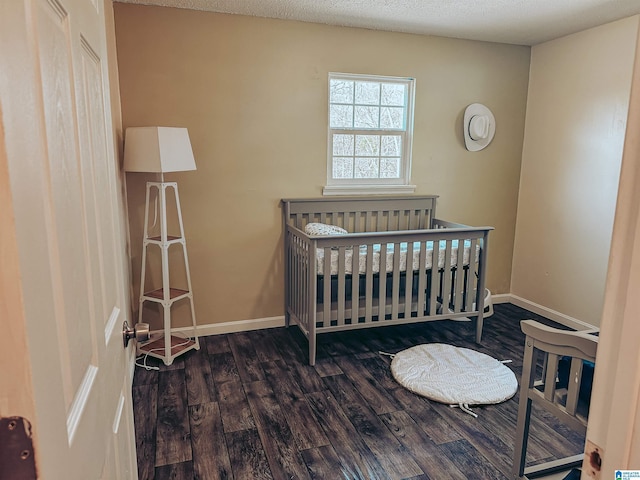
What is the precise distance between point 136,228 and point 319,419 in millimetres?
1906

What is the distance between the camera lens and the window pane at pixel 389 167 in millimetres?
3902

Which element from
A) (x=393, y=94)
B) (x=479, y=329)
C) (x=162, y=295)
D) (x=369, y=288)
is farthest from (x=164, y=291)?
(x=393, y=94)

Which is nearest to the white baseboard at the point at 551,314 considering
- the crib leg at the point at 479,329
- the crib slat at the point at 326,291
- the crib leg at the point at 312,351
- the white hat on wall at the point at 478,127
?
the crib leg at the point at 479,329

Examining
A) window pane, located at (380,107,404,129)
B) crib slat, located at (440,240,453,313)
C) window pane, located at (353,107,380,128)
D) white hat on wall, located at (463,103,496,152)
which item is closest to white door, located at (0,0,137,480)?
crib slat, located at (440,240,453,313)

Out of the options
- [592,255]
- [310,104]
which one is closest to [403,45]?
[310,104]

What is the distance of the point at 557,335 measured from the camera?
1.61m

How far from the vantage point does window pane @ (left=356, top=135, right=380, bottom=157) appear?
12.4 ft

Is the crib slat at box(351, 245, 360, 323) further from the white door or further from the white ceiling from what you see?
the white door

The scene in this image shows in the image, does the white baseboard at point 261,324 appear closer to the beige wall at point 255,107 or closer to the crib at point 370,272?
the beige wall at point 255,107

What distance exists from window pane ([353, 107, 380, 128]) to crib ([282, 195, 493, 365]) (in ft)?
2.12

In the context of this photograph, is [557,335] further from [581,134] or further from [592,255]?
[581,134]

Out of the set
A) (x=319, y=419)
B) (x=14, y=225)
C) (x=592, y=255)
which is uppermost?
(x=14, y=225)

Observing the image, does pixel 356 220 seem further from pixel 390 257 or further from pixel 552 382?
pixel 552 382

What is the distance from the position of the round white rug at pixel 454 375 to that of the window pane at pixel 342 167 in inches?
61.1
